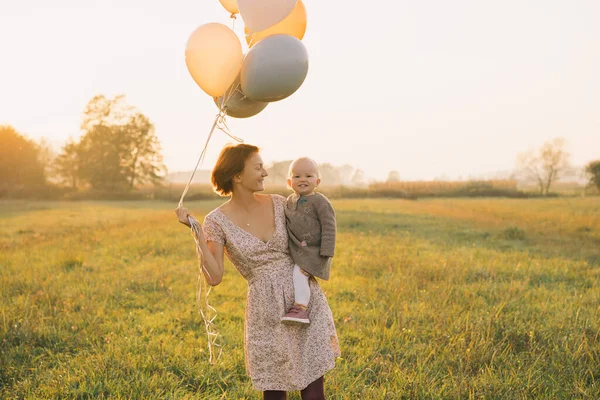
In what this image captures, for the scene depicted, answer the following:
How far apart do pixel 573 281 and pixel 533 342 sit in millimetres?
3441

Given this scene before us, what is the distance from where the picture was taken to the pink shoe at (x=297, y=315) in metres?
2.83

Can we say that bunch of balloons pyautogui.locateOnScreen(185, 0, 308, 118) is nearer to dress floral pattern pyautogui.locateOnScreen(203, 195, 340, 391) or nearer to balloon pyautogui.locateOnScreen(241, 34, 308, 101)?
balloon pyautogui.locateOnScreen(241, 34, 308, 101)

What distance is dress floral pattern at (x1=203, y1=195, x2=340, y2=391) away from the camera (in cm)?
294

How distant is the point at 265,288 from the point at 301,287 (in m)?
0.23

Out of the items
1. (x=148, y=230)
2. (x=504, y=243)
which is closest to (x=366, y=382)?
(x=504, y=243)

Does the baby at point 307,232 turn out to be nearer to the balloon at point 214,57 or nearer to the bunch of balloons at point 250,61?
the bunch of balloons at point 250,61

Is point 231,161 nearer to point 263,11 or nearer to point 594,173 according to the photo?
point 263,11

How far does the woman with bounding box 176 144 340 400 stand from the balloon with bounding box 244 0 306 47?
0.91 m

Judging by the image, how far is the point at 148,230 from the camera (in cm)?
1457

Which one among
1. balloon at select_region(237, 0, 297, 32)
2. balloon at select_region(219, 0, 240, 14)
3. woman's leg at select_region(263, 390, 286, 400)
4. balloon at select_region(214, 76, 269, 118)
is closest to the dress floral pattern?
woman's leg at select_region(263, 390, 286, 400)

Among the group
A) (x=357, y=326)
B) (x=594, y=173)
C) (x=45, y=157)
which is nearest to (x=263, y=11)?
(x=357, y=326)

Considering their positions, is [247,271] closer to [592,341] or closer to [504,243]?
[592,341]

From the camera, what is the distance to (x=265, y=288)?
2988 mm

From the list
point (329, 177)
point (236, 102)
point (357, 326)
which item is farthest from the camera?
point (329, 177)
